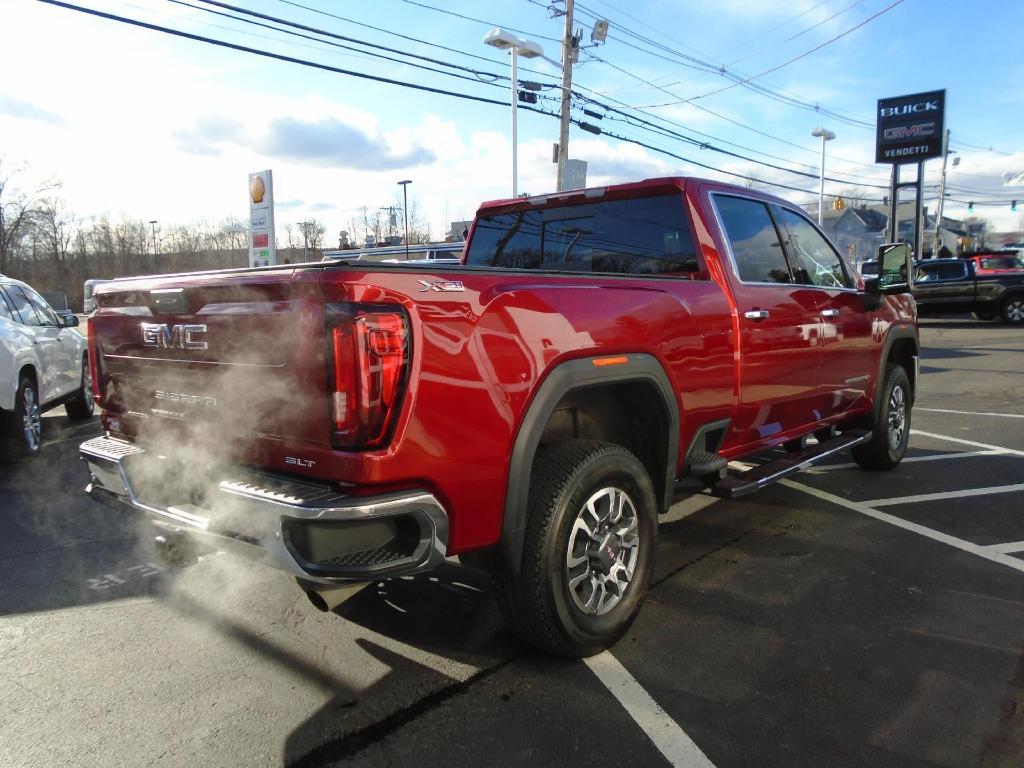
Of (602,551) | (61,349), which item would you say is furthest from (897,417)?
(61,349)

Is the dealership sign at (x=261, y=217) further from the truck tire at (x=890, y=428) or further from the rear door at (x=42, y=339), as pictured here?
the truck tire at (x=890, y=428)

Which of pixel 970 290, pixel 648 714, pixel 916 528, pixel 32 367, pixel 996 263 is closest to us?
pixel 648 714

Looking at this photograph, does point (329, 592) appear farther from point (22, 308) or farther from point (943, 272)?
point (943, 272)

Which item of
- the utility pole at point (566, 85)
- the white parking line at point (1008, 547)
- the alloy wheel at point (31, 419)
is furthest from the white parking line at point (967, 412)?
the utility pole at point (566, 85)

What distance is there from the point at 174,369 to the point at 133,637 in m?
1.31

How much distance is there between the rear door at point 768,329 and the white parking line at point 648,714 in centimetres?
163

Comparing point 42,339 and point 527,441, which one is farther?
point 42,339

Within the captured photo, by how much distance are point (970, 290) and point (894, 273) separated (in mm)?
18930

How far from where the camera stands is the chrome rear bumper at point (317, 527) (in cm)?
225

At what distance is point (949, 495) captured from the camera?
5457mm

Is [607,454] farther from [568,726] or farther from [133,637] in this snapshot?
[133,637]

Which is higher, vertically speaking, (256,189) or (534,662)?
(256,189)

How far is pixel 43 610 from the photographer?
11.7 feet

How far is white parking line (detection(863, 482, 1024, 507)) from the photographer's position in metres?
5.28
